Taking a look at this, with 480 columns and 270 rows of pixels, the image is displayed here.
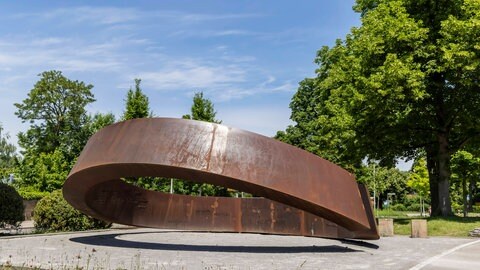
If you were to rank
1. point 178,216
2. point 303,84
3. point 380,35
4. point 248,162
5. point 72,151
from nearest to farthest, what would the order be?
point 248,162, point 178,216, point 380,35, point 303,84, point 72,151

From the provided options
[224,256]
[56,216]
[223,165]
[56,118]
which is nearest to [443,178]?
[224,256]

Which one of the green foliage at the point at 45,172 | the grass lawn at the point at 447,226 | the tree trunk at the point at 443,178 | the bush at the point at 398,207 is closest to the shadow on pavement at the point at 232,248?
the grass lawn at the point at 447,226

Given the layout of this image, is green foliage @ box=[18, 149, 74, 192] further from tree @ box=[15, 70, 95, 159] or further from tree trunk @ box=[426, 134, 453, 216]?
tree trunk @ box=[426, 134, 453, 216]

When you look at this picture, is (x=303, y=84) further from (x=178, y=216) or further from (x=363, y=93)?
(x=178, y=216)

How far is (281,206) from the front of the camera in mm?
19422

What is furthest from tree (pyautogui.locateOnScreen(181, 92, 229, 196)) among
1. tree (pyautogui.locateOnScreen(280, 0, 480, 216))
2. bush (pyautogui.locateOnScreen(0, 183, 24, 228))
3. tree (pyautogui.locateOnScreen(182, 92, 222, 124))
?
bush (pyautogui.locateOnScreen(0, 183, 24, 228))

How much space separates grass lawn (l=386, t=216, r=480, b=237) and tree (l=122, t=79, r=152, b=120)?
19743 mm

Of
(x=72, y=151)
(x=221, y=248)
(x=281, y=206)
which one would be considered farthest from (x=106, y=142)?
(x=72, y=151)

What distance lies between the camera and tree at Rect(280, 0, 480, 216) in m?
22.4

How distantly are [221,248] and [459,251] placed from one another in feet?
22.8

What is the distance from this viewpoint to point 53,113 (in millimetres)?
54531

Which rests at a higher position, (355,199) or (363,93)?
(363,93)

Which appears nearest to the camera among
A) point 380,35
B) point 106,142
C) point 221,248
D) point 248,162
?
point 248,162

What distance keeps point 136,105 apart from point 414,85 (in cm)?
2017
